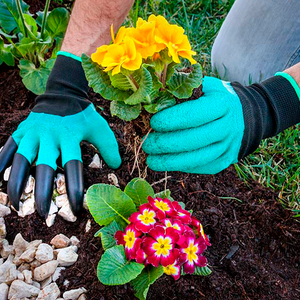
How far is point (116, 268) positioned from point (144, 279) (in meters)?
0.11

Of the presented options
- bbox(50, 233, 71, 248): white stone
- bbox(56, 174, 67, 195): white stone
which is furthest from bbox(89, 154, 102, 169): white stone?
bbox(50, 233, 71, 248): white stone

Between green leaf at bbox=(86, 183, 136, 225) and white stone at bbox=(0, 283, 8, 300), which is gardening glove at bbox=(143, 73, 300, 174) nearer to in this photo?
green leaf at bbox=(86, 183, 136, 225)

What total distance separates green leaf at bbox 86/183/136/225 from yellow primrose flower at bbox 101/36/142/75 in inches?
17.8

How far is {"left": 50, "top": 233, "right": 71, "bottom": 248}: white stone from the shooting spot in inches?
59.6

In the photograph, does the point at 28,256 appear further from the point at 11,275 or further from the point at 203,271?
the point at 203,271

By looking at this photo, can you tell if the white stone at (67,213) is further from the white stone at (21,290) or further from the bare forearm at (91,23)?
the bare forearm at (91,23)

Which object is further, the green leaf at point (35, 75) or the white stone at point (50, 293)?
the green leaf at point (35, 75)

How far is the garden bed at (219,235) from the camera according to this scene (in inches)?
54.6

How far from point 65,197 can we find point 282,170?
111 centimetres

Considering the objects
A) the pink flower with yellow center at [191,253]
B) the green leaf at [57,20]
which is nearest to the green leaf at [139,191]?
the pink flower with yellow center at [191,253]

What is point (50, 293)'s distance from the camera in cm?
133

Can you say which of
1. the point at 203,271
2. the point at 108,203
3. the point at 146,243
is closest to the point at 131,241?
the point at 146,243

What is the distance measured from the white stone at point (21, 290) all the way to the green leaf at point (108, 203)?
0.33 m

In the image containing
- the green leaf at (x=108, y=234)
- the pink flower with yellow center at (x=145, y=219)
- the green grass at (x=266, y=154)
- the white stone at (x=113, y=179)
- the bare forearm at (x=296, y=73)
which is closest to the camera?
the pink flower with yellow center at (x=145, y=219)
